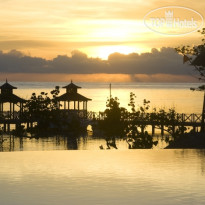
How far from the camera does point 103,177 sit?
891 centimetres

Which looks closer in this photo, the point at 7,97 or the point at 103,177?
the point at 103,177

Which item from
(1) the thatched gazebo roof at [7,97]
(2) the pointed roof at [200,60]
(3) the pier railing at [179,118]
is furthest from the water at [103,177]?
(1) the thatched gazebo roof at [7,97]

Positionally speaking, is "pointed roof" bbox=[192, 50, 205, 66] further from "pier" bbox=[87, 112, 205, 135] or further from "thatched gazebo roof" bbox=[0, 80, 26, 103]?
"thatched gazebo roof" bbox=[0, 80, 26, 103]

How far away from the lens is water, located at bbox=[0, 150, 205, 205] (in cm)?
745

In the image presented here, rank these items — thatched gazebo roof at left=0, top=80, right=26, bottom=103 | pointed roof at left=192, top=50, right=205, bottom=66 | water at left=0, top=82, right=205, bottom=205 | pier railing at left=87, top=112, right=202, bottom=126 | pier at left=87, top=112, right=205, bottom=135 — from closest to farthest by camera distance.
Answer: water at left=0, top=82, right=205, bottom=205, pointed roof at left=192, top=50, right=205, bottom=66, pier at left=87, top=112, right=205, bottom=135, pier railing at left=87, top=112, right=202, bottom=126, thatched gazebo roof at left=0, top=80, right=26, bottom=103

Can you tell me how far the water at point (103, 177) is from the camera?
7453mm

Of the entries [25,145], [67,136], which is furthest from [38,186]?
[67,136]

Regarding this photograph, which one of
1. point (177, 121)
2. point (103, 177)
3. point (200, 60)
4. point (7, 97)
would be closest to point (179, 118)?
point (177, 121)

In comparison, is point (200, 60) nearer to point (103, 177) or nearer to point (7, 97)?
point (103, 177)

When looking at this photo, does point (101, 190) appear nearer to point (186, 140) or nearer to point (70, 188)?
point (70, 188)

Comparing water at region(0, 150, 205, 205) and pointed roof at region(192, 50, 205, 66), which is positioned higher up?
pointed roof at region(192, 50, 205, 66)

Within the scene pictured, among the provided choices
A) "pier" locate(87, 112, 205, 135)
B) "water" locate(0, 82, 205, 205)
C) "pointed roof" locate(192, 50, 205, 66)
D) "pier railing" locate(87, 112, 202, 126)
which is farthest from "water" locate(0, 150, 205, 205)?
"pier railing" locate(87, 112, 202, 126)

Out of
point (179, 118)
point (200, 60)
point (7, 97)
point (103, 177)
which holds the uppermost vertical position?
point (200, 60)

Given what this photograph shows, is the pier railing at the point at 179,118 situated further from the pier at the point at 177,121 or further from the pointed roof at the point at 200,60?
the pointed roof at the point at 200,60
